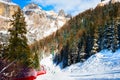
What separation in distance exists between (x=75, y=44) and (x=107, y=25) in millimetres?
16140

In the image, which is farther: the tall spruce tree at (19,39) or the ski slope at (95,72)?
the tall spruce tree at (19,39)

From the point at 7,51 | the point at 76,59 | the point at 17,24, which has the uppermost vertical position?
the point at 17,24

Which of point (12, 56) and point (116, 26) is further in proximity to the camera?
point (116, 26)

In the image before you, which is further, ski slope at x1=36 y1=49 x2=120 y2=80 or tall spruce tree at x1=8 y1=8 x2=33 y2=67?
tall spruce tree at x1=8 y1=8 x2=33 y2=67

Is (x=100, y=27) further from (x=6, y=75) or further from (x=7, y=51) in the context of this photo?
(x=6, y=75)

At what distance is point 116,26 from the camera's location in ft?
246

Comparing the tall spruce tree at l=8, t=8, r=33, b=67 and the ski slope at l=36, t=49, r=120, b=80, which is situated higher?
the tall spruce tree at l=8, t=8, r=33, b=67

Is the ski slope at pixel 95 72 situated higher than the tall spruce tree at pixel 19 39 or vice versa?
the tall spruce tree at pixel 19 39

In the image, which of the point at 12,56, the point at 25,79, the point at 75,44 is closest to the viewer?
the point at 25,79

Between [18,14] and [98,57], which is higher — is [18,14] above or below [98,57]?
above

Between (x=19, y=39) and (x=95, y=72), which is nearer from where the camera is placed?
(x=19, y=39)

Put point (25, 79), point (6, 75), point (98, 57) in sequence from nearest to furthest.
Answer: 1. point (6, 75)
2. point (25, 79)
3. point (98, 57)

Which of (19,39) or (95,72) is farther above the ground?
(19,39)

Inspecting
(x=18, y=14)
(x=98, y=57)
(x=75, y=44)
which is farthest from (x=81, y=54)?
(x=18, y=14)
